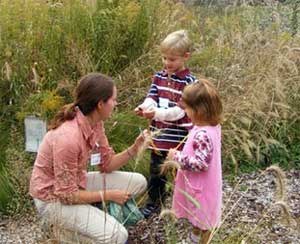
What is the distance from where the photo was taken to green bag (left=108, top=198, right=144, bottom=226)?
13.0ft

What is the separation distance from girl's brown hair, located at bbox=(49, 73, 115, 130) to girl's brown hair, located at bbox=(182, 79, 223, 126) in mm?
443

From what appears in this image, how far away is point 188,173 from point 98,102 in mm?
615

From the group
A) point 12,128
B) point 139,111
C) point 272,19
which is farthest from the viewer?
point 272,19

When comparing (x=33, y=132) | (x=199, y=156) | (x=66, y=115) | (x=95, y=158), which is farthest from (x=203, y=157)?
(x=33, y=132)

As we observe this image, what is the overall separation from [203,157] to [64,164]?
72cm

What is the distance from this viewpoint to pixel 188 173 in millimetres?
3795

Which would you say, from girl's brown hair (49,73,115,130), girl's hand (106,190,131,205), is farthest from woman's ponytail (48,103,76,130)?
girl's hand (106,190,131,205)

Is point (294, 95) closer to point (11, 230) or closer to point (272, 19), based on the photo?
point (272, 19)

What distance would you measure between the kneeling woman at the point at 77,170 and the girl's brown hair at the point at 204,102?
0.45 metres

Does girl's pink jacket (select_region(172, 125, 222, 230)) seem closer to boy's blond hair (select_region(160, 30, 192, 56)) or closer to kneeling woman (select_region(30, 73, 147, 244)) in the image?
kneeling woman (select_region(30, 73, 147, 244))

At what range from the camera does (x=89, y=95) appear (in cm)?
386

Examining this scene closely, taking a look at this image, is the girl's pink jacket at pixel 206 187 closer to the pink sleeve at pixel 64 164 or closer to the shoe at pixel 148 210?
the pink sleeve at pixel 64 164

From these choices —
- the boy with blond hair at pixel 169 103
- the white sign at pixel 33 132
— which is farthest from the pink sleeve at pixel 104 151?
the white sign at pixel 33 132

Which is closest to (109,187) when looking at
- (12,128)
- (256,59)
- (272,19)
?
(12,128)
